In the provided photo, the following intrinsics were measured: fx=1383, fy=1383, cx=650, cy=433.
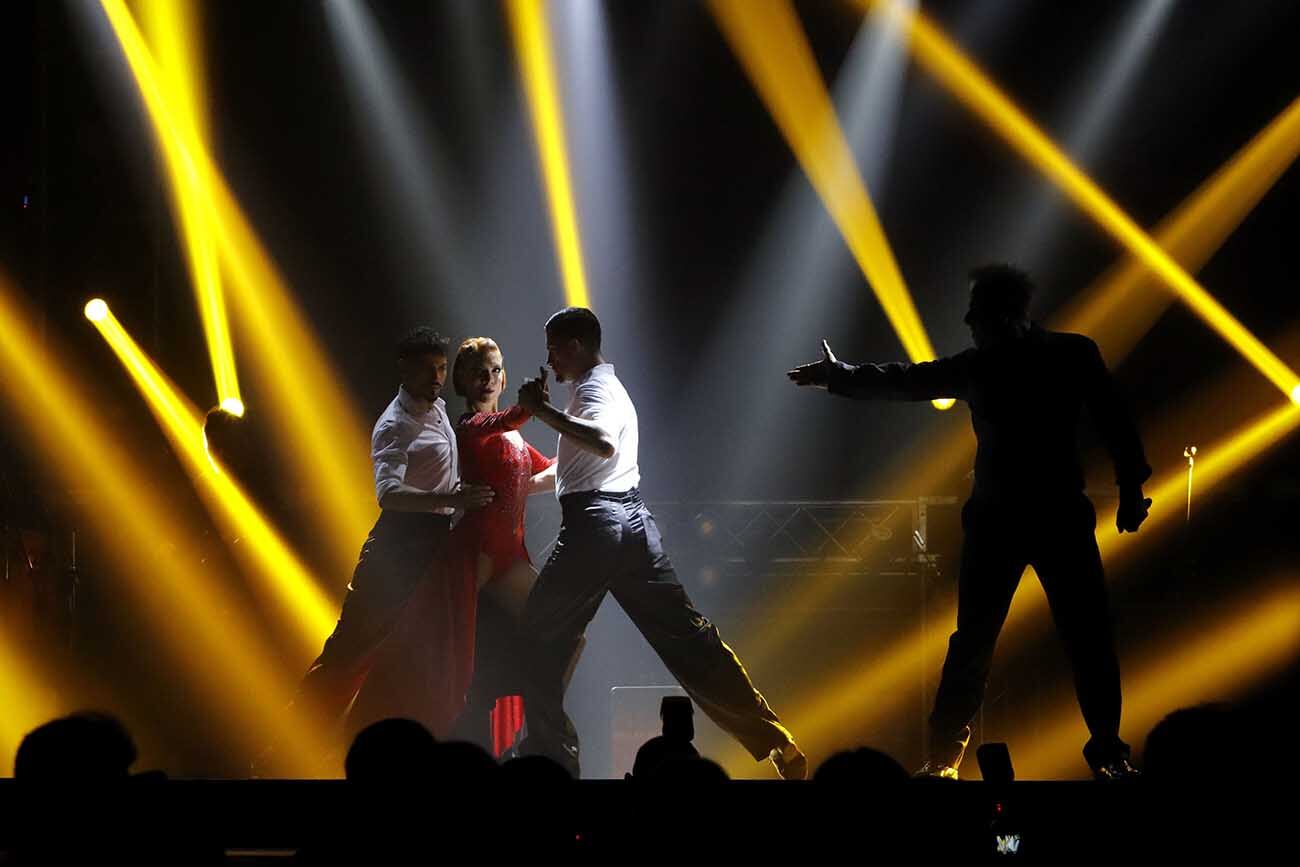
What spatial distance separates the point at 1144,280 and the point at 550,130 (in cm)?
397

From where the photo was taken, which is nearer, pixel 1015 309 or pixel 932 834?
pixel 932 834

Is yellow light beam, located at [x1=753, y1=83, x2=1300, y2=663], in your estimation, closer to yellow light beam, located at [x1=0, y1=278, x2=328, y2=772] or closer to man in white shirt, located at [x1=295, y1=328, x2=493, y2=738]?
man in white shirt, located at [x1=295, y1=328, x2=493, y2=738]

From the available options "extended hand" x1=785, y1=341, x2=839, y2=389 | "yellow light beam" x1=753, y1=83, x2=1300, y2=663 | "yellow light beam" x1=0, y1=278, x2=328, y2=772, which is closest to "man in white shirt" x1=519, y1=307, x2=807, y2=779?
"extended hand" x1=785, y1=341, x2=839, y2=389

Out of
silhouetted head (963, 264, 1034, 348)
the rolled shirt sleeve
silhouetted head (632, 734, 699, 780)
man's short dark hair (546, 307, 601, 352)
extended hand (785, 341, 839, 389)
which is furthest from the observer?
the rolled shirt sleeve

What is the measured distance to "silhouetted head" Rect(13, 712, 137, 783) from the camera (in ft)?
7.48

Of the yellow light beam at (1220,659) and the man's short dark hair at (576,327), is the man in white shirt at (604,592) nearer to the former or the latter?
the man's short dark hair at (576,327)

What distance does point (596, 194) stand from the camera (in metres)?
9.16

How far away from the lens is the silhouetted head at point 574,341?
567 cm

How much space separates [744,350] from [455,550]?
383cm

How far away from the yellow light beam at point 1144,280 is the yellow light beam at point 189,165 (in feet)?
14.5

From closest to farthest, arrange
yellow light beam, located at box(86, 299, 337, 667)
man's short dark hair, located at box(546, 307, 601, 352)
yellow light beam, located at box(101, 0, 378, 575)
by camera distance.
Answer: man's short dark hair, located at box(546, 307, 601, 352) < yellow light beam, located at box(86, 299, 337, 667) < yellow light beam, located at box(101, 0, 378, 575)

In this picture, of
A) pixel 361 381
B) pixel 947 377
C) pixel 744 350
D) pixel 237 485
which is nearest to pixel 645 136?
pixel 744 350

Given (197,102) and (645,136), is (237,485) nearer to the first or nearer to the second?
(197,102)

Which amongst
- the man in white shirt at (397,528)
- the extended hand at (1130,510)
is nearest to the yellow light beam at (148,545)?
the man in white shirt at (397,528)
